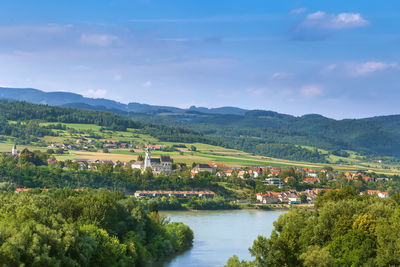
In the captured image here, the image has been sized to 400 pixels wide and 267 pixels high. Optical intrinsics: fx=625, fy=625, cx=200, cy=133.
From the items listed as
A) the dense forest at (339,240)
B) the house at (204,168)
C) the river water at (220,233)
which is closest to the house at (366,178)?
the house at (204,168)

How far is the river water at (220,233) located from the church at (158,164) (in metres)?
24.4

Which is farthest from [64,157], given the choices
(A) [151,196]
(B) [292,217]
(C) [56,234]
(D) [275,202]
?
(C) [56,234]

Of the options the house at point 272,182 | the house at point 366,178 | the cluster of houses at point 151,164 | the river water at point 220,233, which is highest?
the house at point 366,178

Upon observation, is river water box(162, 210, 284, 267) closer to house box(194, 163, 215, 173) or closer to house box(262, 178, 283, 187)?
house box(262, 178, 283, 187)

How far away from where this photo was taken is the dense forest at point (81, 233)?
23.6 m

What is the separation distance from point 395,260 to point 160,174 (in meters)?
62.6

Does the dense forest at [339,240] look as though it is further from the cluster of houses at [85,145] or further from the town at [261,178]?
the cluster of houses at [85,145]

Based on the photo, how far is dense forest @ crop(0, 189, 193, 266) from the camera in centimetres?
2359

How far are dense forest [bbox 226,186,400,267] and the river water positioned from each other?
23.7 feet

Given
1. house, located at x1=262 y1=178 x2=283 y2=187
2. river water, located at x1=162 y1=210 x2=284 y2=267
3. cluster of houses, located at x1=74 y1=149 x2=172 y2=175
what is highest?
cluster of houses, located at x1=74 y1=149 x2=172 y2=175

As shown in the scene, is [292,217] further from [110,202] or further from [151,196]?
[151,196]

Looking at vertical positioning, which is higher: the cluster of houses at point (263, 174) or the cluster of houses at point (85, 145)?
the cluster of houses at point (85, 145)

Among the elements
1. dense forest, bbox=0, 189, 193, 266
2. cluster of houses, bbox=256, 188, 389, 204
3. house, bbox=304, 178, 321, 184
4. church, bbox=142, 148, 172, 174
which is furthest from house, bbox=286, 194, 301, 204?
dense forest, bbox=0, 189, 193, 266

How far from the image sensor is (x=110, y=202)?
37.6 metres
